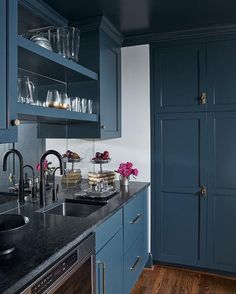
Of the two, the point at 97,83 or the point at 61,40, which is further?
the point at 97,83

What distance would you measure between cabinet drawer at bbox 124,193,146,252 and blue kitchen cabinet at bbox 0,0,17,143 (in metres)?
1.08

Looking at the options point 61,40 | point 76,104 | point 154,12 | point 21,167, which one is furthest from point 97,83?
point 21,167

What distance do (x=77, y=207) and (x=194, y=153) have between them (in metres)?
1.27

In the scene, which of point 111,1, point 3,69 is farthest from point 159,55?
point 3,69

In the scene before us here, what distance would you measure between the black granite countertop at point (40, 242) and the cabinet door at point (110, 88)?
31.6 inches

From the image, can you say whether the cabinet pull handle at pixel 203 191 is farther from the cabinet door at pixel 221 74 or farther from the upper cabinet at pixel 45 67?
the upper cabinet at pixel 45 67

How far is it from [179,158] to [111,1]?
1.50m

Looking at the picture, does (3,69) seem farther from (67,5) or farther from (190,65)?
(190,65)

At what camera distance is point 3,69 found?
1295mm

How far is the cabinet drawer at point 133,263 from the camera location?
207cm

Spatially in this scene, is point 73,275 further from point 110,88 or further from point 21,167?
point 110,88

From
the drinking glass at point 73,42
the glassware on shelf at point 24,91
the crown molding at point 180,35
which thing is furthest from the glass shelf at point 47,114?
the crown molding at point 180,35

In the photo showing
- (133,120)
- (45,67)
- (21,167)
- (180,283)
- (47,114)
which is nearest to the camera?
(47,114)

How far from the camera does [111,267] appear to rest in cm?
175
